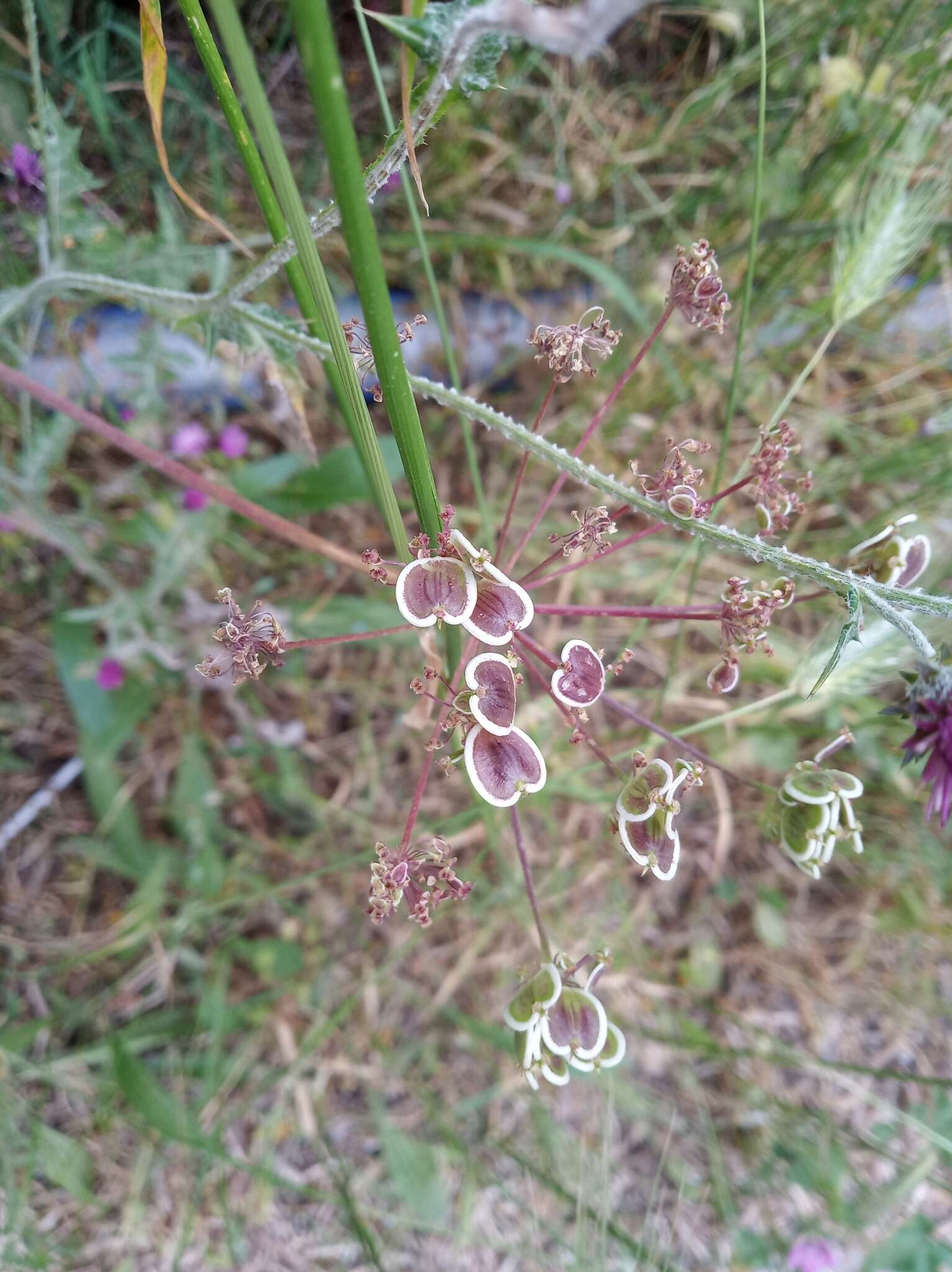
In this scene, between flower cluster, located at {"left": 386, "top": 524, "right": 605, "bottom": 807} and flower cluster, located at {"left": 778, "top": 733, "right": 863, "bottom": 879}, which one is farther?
flower cluster, located at {"left": 778, "top": 733, "right": 863, "bottom": 879}

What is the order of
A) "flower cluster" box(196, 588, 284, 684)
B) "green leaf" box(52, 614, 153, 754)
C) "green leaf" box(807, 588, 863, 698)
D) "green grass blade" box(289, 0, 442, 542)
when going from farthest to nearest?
"green leaf" box(52, 614, 153, 754), "flower cluster" box(196, 588, 284, 684), "green leaf" box(807, 588, 863, 698), "green grass blade" box(289, 0, 442, 542)

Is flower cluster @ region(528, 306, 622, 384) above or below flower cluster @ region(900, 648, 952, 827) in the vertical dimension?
above

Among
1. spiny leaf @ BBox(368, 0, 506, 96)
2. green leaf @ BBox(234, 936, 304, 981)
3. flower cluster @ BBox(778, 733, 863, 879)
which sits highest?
spiny leaf @ BBox(368, 0, 506, 96)

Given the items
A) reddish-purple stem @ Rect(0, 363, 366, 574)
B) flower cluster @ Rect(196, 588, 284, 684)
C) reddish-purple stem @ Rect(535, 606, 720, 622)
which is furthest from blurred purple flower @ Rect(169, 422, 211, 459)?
reddish-purple stem @ Rect(535, 606, 720, 622)

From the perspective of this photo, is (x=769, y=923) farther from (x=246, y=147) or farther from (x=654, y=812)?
(x=246, y=147)

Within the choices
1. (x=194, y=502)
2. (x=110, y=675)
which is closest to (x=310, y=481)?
(x=194, y=502)

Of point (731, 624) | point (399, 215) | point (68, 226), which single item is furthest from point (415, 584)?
point (399, 215)

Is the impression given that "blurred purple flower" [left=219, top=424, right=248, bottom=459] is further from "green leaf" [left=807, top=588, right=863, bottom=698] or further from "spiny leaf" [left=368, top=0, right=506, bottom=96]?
→ "green leaf" [left=807, top=588, right=863, bottom=698]
